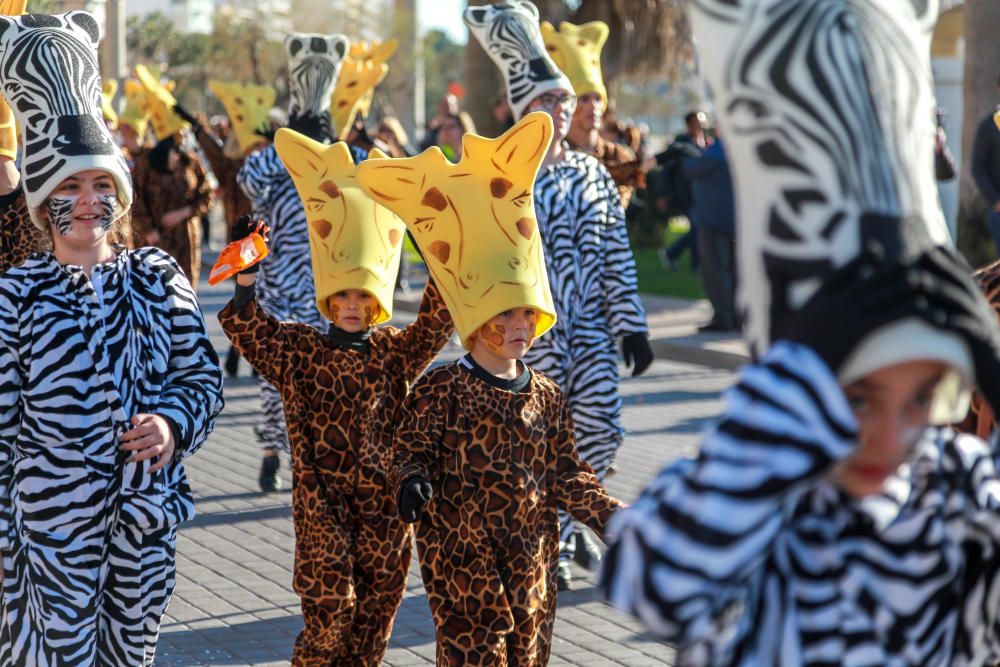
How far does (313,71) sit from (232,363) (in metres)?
3.74

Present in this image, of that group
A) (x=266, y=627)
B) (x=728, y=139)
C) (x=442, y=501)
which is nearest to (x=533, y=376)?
(x=442, y=501)

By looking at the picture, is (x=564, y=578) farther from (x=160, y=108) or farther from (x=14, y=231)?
(x=160, y=108)

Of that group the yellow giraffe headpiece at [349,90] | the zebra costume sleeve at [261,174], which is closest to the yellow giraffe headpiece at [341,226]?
the zebra costume sleeve at [261,174]

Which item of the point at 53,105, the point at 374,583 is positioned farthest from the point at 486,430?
the point at 53,105

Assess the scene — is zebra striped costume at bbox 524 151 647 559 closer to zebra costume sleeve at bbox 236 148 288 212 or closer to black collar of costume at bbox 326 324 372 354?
black collar of costume at bbox 326 324 372 354

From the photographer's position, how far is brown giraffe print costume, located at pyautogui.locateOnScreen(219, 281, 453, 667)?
5426mm

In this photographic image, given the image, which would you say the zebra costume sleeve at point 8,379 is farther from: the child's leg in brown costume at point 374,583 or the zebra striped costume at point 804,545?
the zebra striped costume at point 804,545

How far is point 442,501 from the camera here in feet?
16.2

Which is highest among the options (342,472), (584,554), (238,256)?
(238,256)

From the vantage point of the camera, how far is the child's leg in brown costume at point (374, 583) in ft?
18.0

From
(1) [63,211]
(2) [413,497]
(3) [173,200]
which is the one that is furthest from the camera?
(3) [173,200]

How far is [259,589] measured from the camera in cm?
726

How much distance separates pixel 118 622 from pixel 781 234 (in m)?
2.58

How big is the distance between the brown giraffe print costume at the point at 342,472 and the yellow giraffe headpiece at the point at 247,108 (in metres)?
8.99
